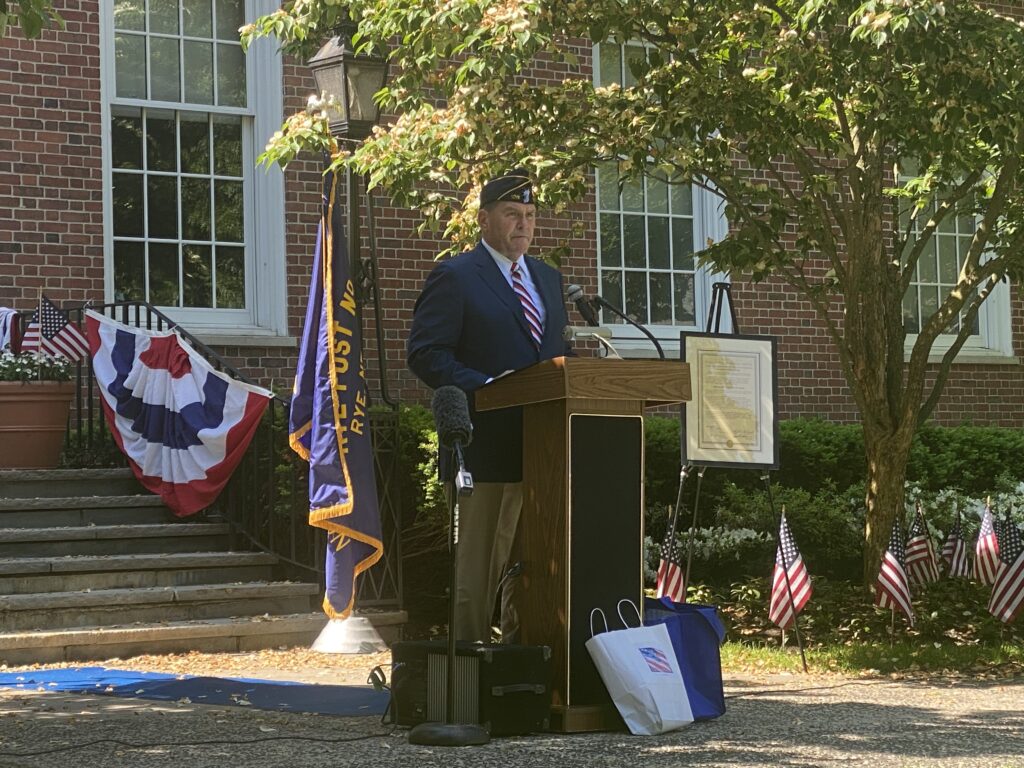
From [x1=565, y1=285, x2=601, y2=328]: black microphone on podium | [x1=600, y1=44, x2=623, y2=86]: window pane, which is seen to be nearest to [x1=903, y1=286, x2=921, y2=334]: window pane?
[x1=600, y1=44, x2=623, y2=86]: window pane

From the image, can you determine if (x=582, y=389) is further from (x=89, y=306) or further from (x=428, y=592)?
(x=89, y=306)

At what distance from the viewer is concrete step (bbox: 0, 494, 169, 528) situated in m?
9.53

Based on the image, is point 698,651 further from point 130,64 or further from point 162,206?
point 130,64

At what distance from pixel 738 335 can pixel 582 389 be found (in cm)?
316

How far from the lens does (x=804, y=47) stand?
27.1 ft

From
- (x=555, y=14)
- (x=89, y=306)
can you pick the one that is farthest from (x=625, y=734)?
(x=89, y=306)

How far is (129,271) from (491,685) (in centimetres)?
704

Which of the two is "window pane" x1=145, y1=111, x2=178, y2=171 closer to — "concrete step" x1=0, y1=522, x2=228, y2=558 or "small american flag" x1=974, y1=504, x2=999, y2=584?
"concrete step" x1=0, y1=522, x2=228, y2=558

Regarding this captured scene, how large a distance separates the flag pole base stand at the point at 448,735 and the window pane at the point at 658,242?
29.5 ft

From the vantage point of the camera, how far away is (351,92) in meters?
9.12

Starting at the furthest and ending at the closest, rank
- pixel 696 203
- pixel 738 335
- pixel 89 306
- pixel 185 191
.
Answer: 1. pixel 696 203
2. pixel 185 191
3. pixel 89 306
4. pixel 738 335

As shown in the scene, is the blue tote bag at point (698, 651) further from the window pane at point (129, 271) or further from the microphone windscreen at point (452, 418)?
the window pane at point (129, 271)

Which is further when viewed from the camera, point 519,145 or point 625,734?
point 519,145

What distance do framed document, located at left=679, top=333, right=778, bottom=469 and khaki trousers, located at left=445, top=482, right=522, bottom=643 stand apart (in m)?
2.54
